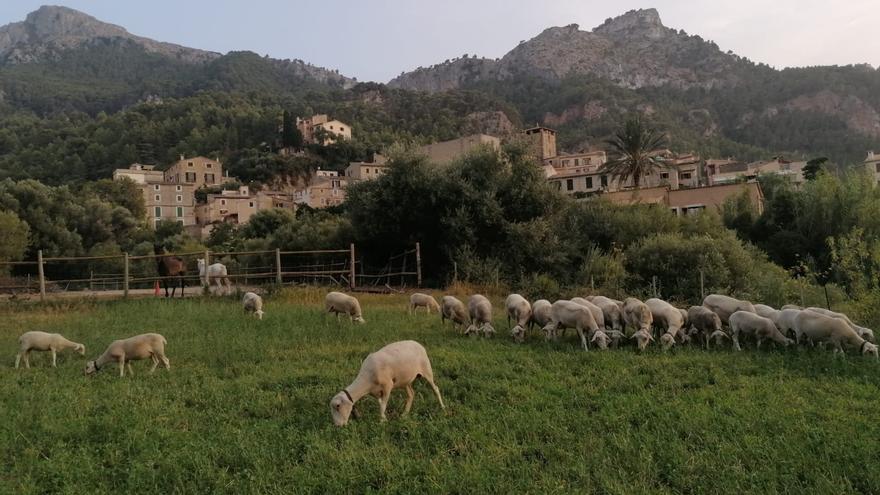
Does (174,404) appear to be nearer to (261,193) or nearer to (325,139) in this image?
(261,193)

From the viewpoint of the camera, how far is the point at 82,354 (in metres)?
10.6

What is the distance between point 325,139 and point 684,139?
77207 millimetres

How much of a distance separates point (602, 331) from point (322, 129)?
115 m

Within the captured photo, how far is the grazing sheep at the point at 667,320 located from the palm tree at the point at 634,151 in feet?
124

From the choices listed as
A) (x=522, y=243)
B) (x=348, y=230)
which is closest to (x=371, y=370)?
(x=522, y=243)

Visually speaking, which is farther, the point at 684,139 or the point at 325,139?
the point at 684,139

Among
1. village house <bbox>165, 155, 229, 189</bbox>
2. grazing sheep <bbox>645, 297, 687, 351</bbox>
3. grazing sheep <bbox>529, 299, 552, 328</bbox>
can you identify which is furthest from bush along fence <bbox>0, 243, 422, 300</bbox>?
village house <bbox>165, 155, 229, 189</bbox>

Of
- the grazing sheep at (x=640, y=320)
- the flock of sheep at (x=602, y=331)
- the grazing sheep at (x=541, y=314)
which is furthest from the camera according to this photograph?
the grazing sheep at (x=541, y=314)

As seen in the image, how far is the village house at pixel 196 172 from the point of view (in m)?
105

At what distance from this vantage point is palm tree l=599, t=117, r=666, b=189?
47781mm

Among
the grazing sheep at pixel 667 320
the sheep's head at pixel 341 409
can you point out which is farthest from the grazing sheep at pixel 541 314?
the sheep's head at pixel 341 409

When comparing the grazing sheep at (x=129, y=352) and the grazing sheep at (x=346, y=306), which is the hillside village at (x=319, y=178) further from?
Answer: the grazing sheep at (x=129, y=352)

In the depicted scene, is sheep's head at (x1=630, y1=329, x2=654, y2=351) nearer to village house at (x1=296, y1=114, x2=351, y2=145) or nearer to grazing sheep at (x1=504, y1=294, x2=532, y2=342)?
grazing sheep at (x1=504, y1=294, x2=532, y2=342)

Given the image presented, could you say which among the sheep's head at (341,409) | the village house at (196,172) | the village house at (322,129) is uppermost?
the village house at (322,129)
